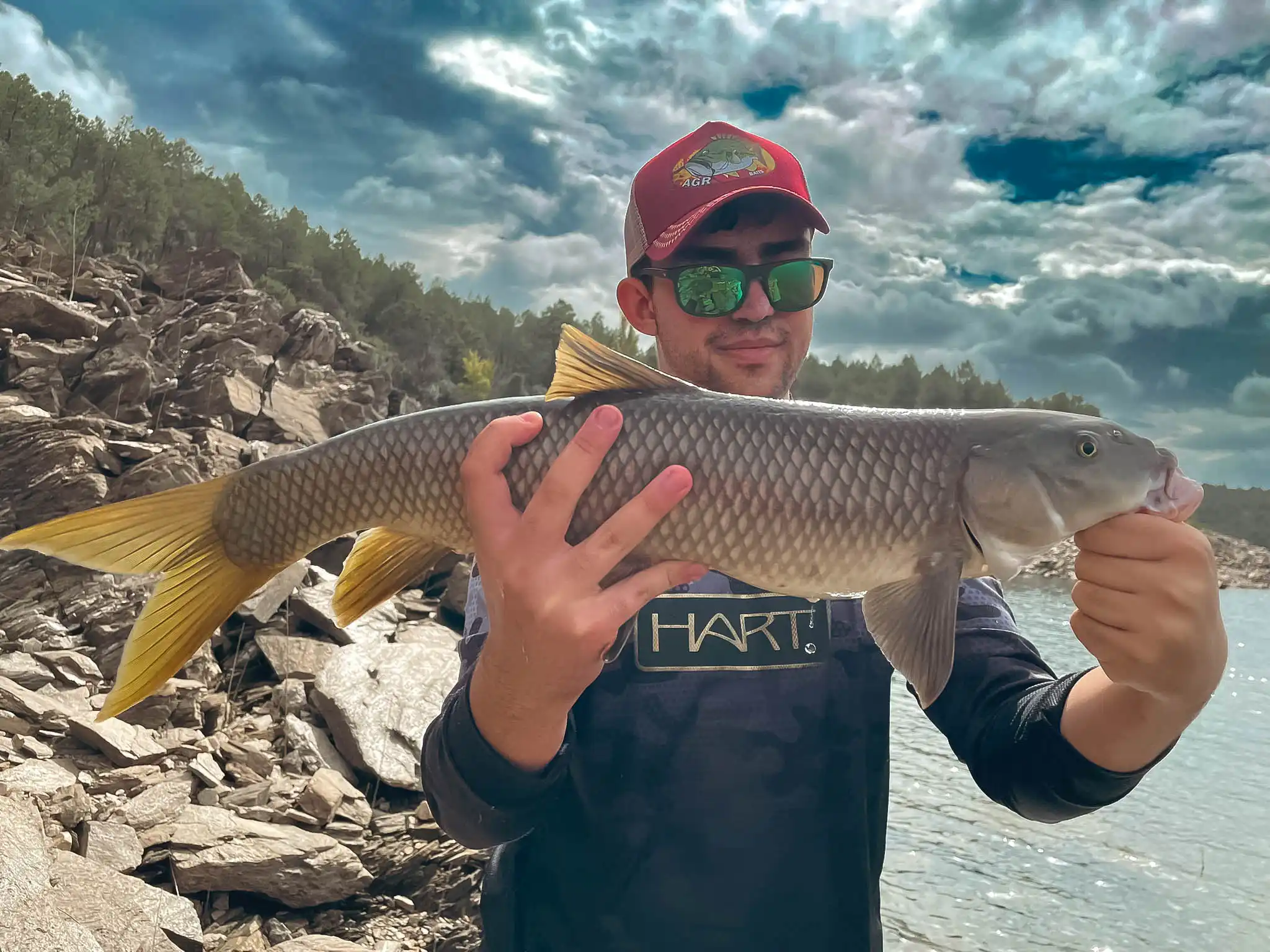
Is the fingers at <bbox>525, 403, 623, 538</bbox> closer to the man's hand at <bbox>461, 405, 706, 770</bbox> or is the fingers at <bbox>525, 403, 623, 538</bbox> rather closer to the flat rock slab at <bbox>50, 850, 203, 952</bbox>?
the man's hand at <bbox>461, 405, 706, 770</bbox>

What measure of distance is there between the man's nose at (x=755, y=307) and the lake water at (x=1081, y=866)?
15.7 ft

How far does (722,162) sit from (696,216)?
336 mm

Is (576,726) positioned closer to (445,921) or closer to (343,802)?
(445,921)

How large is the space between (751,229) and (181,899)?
156 inches

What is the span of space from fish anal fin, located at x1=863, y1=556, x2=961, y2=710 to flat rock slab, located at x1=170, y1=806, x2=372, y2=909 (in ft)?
12.7

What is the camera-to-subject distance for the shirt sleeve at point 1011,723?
1.98 meters

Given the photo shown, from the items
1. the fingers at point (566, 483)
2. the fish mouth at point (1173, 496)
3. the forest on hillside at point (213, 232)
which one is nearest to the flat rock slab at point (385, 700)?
the fingers at point (566, 483)

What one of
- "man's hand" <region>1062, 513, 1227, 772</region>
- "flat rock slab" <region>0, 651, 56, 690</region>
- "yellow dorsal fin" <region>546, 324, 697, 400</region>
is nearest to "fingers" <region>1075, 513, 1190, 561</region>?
"man's hand" <region>1062, 513, 1227, 772</region>

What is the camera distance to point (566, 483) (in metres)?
1.80

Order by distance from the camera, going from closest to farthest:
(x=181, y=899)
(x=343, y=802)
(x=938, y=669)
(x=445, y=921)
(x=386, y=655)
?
(x=938, y=669) < (x=181, y=899) < (x=445, y=921) < (x=343, y=802) < (x=386, y=655)

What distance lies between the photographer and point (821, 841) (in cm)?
222

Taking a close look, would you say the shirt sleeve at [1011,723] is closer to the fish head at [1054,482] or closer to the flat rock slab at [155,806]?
the fish head at [1054,482]

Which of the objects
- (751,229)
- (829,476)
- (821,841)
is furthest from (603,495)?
(751,229)

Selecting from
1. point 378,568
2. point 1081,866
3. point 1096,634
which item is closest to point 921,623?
point 1096,634
